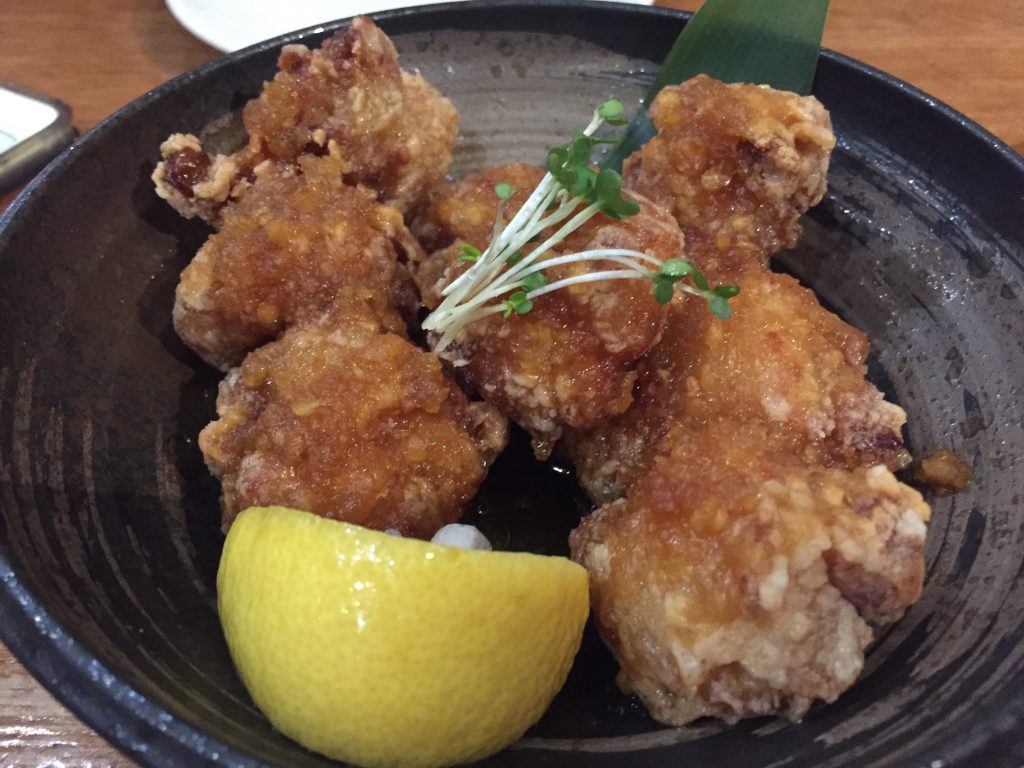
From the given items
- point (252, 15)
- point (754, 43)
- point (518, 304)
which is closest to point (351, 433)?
point (518, 304)

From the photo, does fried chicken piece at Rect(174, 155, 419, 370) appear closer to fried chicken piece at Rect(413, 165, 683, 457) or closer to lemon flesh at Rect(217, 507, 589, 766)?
fried chicken piece at Rect(413, 165, 683, 457)

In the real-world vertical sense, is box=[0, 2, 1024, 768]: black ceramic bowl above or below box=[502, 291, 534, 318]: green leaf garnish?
below

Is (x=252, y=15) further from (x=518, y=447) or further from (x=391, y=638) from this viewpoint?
(x=391, y=638)

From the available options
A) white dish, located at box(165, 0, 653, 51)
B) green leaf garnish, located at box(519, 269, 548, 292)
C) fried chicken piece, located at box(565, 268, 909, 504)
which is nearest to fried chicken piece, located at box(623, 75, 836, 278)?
fried chicken piece, located at box(565, 268, 909, 504)

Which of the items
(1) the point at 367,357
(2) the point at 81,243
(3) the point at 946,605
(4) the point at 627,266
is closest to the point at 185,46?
(2) the point at 81,243

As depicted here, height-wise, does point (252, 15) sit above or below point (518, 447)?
above

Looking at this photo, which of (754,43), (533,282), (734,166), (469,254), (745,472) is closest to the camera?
(745,472)
